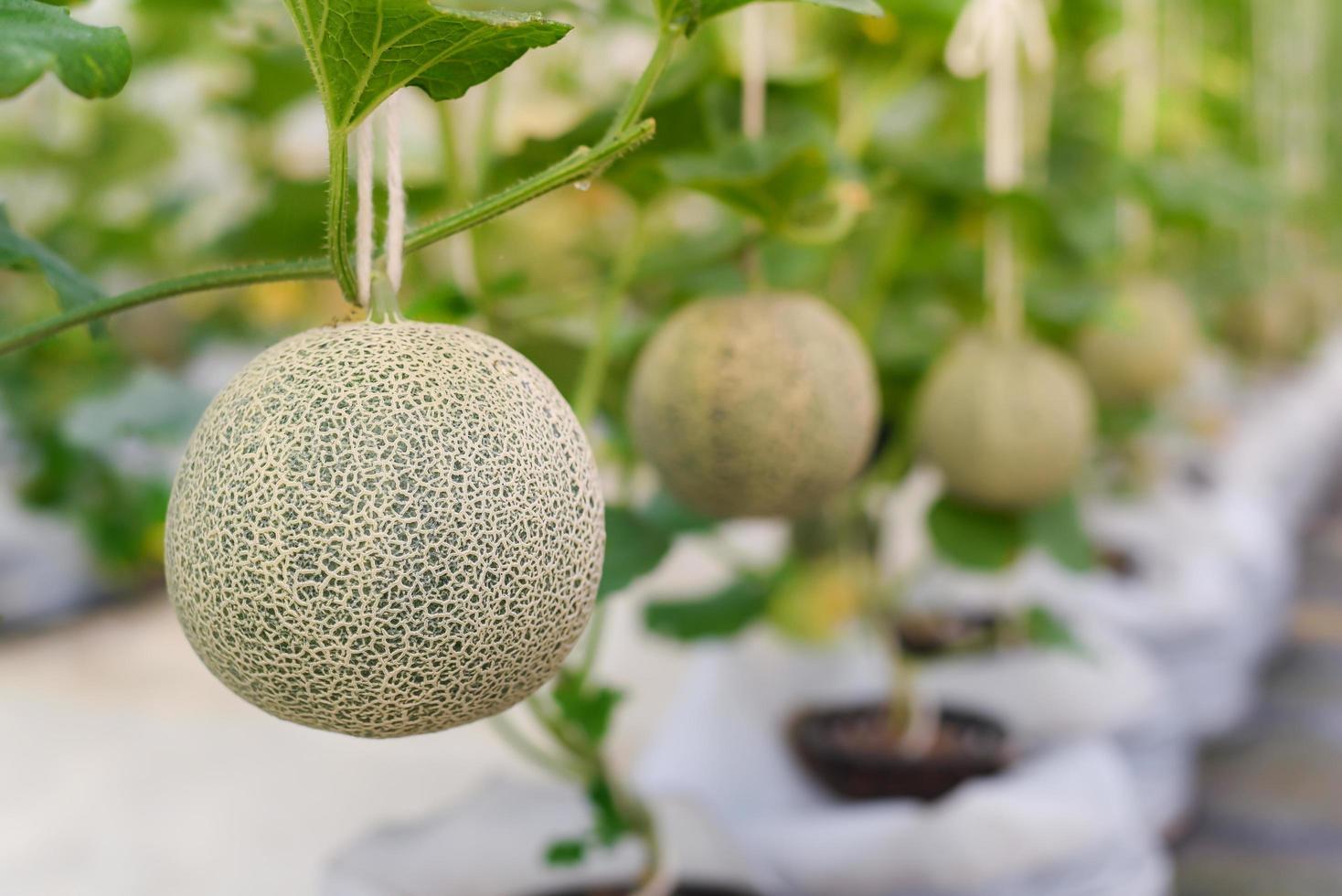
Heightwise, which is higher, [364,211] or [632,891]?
[364,211]

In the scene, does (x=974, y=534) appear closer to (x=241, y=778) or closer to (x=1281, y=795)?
(x=241, y=778)

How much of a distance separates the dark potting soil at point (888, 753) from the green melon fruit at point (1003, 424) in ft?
1.07

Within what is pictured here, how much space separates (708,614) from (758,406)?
48 cm

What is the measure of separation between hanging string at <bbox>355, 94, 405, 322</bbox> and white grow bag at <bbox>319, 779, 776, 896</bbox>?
0.51m

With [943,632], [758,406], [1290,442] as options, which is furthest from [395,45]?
[1290,442]

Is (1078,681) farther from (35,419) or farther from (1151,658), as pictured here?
(35,419)

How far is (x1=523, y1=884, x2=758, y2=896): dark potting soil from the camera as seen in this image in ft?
2.78

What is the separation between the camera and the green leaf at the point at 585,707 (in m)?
0.73

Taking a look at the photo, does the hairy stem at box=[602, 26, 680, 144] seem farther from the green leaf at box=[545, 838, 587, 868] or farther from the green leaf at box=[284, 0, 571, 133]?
the green leaf at box=[545, 838, 587, 868]

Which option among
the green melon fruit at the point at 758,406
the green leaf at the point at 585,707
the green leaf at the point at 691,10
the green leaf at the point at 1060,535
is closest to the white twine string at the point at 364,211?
the green leaf at the point at 691,10

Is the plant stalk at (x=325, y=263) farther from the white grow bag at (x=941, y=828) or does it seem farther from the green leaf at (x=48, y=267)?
the white grow bag at (x=941, y=828)

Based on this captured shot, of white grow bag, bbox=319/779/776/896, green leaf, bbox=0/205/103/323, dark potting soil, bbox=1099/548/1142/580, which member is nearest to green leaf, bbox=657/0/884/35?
green leaf, bbox=0/205/103/323

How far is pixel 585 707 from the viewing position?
2.39 feet

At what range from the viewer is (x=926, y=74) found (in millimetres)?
1248
